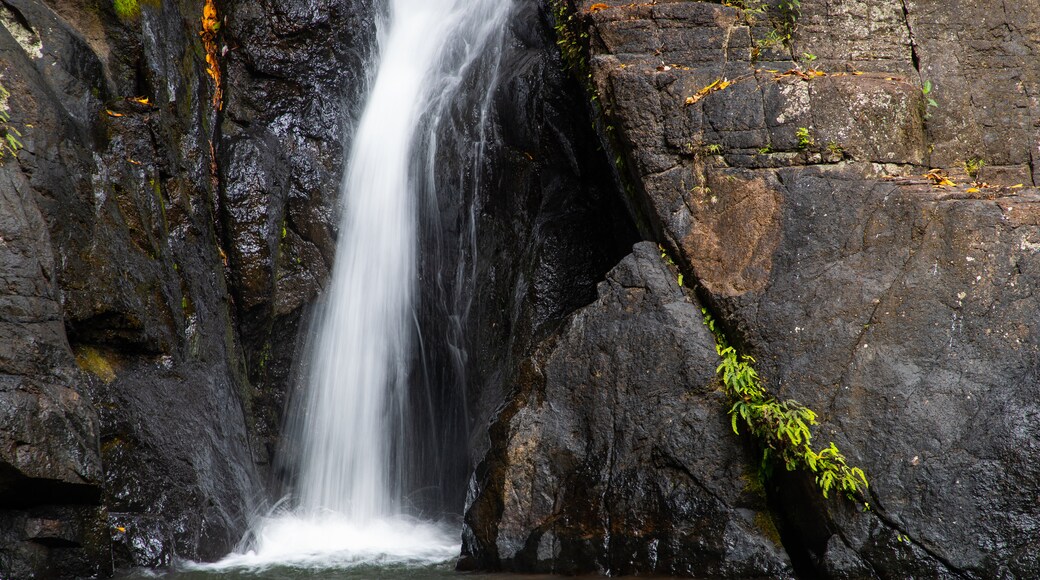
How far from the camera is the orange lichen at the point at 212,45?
9125 mm

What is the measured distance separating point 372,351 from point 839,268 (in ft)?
16.2

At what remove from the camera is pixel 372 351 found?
27.8 feet

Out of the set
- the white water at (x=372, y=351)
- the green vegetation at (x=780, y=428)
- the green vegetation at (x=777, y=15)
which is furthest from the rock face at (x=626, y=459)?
the green vegetation at (x=777, y=15)

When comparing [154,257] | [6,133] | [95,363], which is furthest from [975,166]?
[6,133]

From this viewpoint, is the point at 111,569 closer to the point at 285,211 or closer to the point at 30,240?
the point at 30,240

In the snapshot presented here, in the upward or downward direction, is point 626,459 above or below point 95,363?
below

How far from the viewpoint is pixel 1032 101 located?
664 centimetres

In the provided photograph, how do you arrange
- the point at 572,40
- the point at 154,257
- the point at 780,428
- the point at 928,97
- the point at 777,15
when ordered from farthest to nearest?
the point at 572,40
the point at 154,257
the point at 777,15
the point at 928,97
the point at 780,428

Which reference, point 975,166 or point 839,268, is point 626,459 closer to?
point 839,268

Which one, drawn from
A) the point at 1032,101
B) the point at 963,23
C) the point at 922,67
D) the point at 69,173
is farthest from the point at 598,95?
the point at 69,173

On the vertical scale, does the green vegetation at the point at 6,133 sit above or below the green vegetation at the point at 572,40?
below

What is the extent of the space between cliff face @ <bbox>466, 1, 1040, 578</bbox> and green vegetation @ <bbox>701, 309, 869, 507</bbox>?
3.9 inches

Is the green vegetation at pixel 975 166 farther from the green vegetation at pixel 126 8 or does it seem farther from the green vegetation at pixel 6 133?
the green vegetation at pixel 126 8

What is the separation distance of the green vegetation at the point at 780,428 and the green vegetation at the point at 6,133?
551 centimetres
